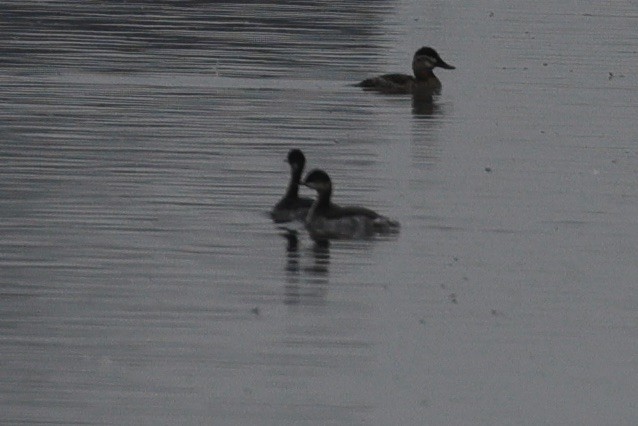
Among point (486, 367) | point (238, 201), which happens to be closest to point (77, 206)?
point (238, 201)

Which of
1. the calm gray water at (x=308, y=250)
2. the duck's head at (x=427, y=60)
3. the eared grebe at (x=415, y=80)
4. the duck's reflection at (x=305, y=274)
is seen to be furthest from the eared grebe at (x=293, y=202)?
the duck's head at (x=427, y=60)

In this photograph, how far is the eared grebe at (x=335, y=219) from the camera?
1853 cm

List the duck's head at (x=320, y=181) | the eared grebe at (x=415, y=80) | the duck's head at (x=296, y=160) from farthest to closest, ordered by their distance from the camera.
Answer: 1. the eared grebe at (x=415, y=80)
2. the duck's head at (x=296, y=160)
3. the duck's head at (x=320, y=181)

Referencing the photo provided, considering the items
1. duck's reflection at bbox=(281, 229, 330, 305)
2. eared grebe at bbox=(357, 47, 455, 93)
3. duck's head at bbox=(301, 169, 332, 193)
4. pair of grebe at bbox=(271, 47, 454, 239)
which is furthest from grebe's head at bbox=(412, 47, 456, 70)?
duck's reflection at bbox=(281, 229, 330, 305)

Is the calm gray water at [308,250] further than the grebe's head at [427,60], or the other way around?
the grebe's head at [427,60]

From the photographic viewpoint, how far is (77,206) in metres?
19.8

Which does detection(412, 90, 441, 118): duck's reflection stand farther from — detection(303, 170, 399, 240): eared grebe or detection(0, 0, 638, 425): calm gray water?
detection(303, 170, 399, 240): eared grebe

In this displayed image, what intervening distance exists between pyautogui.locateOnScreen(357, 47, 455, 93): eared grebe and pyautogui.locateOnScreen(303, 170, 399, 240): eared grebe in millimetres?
12782

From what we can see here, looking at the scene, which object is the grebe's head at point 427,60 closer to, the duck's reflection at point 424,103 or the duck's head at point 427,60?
the duck's head at point 427,60

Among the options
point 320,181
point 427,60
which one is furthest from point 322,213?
point 427,60

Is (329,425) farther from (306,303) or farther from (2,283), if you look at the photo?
(2,283)

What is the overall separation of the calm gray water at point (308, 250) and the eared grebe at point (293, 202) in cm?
33

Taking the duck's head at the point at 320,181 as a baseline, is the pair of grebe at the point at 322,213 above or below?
below

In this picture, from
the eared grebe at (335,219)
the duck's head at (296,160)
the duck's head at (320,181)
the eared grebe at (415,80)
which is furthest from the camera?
the eared grebe at (415,80)
